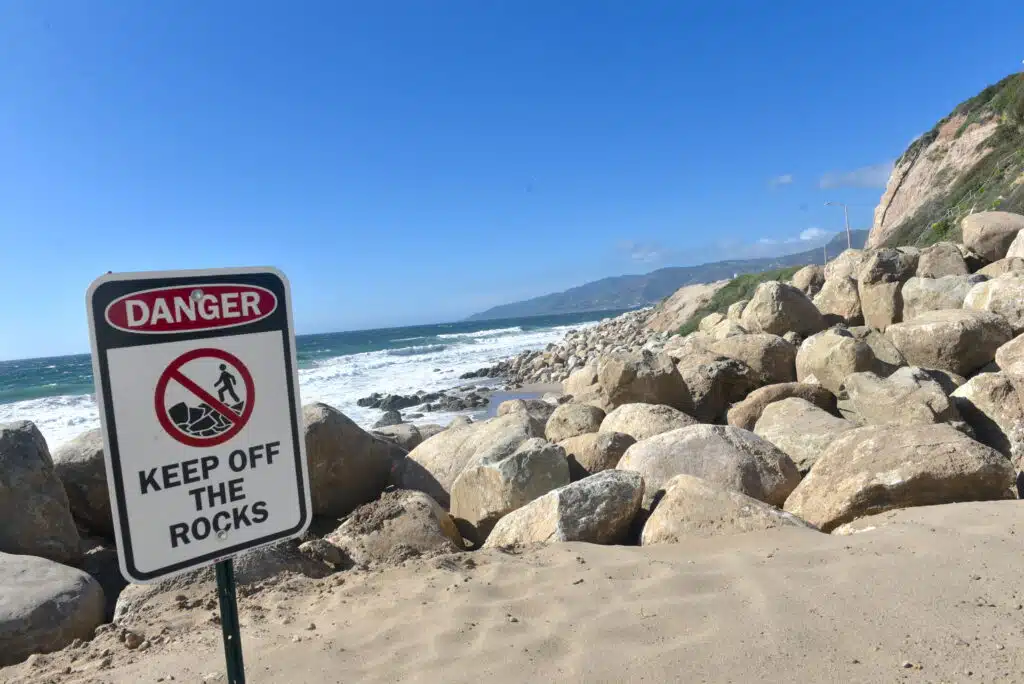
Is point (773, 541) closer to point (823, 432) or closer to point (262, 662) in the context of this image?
point (823, 432)

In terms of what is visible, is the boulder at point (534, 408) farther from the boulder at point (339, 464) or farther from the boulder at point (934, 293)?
the boulder at point (934, 293)

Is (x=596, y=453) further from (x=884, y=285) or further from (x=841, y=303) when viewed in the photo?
(x=841, y=303)

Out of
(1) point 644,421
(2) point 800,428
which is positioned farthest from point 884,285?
(1) point 644,421

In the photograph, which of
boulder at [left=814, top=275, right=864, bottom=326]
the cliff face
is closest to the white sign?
boulder at [left=814, top=275, right=864, bottom=326]

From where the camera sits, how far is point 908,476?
13.2 ft

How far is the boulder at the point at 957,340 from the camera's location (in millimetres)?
7020

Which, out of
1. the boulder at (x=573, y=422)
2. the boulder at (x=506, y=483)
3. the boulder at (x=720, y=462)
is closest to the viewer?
the boulder at (x=720, y=462)

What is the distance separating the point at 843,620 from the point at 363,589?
7.85 feet

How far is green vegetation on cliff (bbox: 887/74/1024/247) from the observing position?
2469 centimetres

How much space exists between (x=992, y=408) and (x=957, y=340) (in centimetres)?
159

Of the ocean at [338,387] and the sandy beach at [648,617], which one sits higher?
the sandy beach at [648,617]

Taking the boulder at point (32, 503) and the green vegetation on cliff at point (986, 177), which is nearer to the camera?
the boulder at point (32, 503)

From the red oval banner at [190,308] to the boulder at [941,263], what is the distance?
36.0 ft

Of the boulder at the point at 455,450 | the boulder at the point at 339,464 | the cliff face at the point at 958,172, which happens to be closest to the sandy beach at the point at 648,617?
the boulder at the point at 339,464
